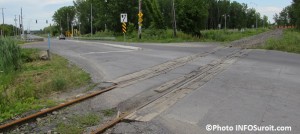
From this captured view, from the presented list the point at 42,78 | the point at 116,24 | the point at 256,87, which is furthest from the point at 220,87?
the point at 116,24

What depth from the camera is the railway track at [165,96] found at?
27.3 feet

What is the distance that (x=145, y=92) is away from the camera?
11188 mm

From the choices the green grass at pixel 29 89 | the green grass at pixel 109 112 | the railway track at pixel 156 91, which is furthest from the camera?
the green grass at pixel 29 89

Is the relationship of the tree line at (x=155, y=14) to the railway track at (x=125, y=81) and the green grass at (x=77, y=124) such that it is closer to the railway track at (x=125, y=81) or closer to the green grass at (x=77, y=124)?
the railway track at (x=125, y=81)

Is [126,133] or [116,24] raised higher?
[116,24]

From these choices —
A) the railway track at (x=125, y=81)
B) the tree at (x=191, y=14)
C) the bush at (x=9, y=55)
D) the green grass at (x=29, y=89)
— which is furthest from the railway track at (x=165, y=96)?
the tree at (x=191, y=14)

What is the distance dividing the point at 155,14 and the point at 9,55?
169 feet

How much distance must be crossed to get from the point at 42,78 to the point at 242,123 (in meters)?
9.63

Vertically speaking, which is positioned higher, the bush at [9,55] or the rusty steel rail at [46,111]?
the bush at [9,55]

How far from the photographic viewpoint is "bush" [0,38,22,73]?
17.6m

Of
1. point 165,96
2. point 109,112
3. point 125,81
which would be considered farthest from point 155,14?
point 109,112

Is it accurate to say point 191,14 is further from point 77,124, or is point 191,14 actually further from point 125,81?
point 77,124

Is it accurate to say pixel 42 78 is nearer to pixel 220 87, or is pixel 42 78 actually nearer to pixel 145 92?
pixel 145 92

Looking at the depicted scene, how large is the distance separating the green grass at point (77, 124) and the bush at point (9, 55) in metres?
9.83
